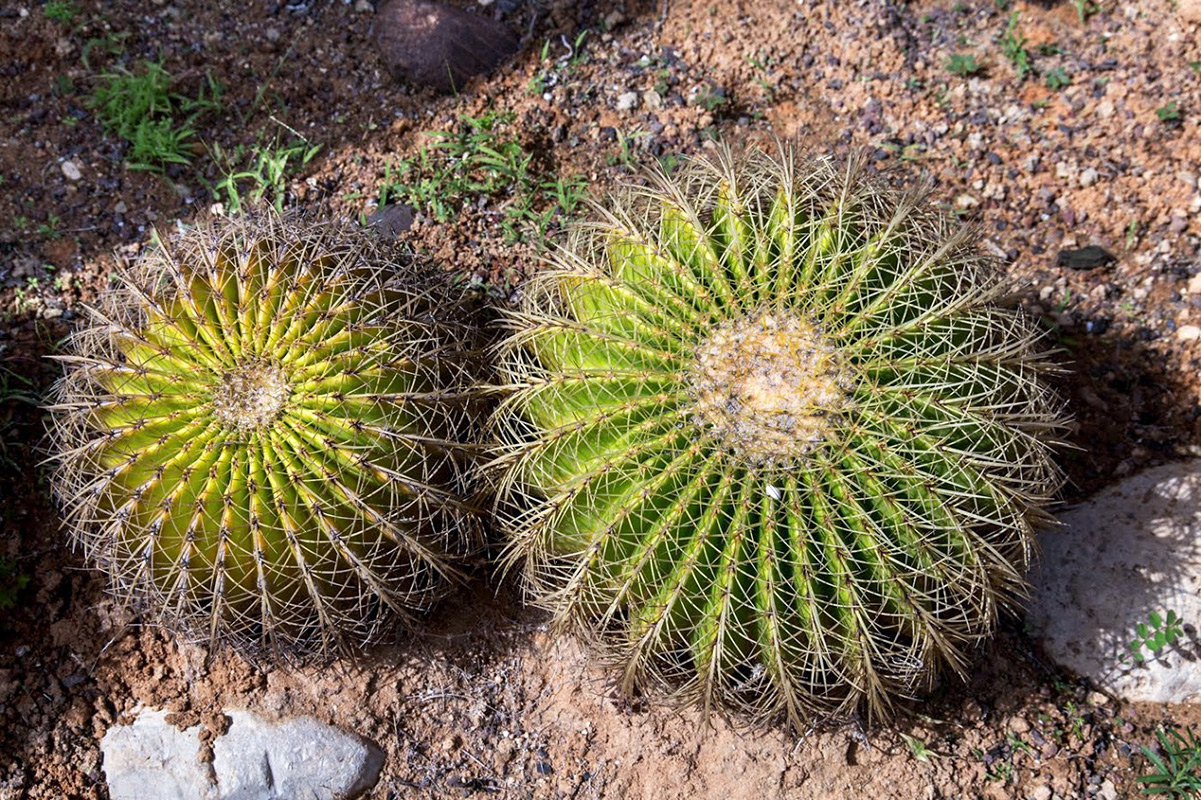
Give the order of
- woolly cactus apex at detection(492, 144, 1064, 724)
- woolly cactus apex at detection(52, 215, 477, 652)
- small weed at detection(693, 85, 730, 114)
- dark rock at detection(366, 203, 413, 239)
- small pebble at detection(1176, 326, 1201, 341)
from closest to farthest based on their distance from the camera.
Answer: woolly cactus apex at detection(492, 144, 1064, 724) → woolly cactus apex at detection(52, 215, 477, 652) → small pebble at detection(1176, 326, 1201, 341) → dark rock at detection(366, 203, 413, 239) → small weed at detection(693, 85, 730, 114)

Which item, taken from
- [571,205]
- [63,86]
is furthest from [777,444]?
[63,86]

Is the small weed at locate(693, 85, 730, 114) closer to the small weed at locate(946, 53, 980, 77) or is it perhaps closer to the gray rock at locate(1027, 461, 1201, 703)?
the small weed at locate(946, 53, 980, 77)

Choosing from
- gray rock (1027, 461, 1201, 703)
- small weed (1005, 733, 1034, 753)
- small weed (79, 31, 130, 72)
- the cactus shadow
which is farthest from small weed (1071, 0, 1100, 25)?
small weed (79, 31, 130, 72)

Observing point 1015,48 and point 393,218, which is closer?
point 393,218

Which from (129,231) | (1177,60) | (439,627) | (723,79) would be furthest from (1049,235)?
(129,231)

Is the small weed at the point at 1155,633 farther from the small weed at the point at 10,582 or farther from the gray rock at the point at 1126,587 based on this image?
the small weed at the point at 10,582

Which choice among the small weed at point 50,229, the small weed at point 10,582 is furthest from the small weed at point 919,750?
the small weed at point 50,229

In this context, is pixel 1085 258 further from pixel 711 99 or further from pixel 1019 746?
pixel 1019 746
